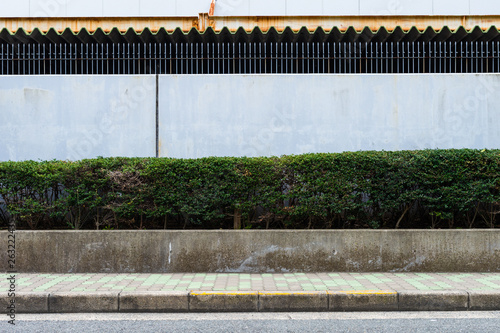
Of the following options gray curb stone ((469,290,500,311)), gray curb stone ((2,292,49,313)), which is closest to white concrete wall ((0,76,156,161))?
gray curb stone ((2,292,49,313))

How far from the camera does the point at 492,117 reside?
8.11m

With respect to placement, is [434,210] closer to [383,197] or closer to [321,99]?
[383,197]

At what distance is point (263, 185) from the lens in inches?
263

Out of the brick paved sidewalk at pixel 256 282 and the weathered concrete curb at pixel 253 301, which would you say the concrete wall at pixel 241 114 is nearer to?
the brick paved sidewalk at pixel 256 282

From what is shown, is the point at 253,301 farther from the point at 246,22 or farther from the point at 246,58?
the point at 246,22

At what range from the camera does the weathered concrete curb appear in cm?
502

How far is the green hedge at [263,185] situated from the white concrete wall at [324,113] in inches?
54.7

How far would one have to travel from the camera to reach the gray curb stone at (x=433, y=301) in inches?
200

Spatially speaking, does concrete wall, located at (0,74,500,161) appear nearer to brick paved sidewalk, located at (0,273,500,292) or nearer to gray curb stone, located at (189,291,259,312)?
brick paved sidewalk, located at (0,273,500,292)

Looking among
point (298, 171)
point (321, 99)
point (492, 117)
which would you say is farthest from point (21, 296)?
point (492, 117)

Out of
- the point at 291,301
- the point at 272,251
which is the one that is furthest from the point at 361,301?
the point at 272,251

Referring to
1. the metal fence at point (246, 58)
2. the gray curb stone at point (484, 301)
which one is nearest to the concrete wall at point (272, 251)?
the gray curb stone at point (484, 301)

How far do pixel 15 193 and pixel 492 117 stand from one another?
28.2ft
